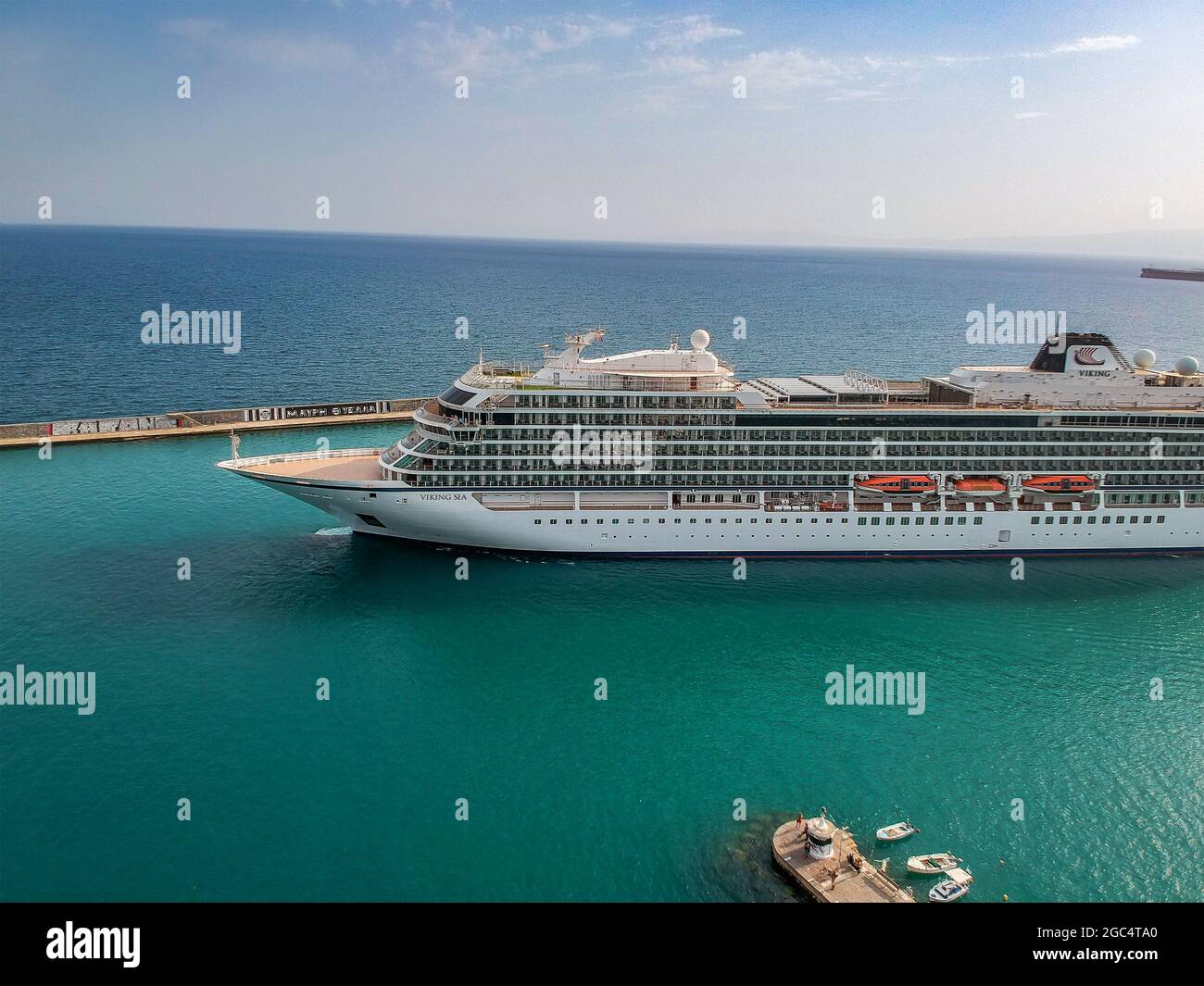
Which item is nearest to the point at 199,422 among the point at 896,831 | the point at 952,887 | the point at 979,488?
the point at 979,488

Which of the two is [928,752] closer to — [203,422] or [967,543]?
[967,543]

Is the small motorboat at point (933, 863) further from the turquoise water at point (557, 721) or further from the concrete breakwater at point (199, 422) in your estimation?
the concrete breakwater at point (199, 422)

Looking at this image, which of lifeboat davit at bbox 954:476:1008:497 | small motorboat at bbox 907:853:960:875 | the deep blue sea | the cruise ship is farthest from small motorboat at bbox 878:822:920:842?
lifeboat davit at bbox 954:476:1008:497

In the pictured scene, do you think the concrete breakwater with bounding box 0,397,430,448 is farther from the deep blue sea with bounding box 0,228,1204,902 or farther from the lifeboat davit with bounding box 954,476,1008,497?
the lifeboat davit with bounding box 954,476,1008,497

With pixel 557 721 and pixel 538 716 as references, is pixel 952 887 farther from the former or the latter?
pixel 538 716

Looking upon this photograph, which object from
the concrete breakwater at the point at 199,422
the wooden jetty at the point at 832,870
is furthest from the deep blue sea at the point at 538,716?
the concrete breakwater at the point at 199,422

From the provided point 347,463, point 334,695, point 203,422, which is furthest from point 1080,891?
point 203,422

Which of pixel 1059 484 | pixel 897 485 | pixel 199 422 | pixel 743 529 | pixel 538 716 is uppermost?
pixel 199 422
